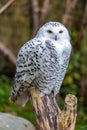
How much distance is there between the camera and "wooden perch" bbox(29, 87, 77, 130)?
386 centimetres

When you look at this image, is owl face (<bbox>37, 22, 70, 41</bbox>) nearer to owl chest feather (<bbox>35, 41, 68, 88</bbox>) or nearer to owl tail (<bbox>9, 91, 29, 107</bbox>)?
owl chest feather (<bbox>35, 41, 68, 88</bbox>)

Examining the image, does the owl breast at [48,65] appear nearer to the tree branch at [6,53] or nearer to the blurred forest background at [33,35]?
the blurred forest background at [33,35]

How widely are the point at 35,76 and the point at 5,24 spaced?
12.6 feet

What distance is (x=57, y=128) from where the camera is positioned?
12.9 ft

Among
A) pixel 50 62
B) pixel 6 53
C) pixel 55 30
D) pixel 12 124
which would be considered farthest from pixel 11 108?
pixel 55 30

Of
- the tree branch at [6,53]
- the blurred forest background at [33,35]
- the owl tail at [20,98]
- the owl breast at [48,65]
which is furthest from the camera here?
the tree branch at [6,53]

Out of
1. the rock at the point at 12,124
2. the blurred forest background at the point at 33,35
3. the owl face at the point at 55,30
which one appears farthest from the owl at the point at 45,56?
the blurred forest background at the point at 33,35

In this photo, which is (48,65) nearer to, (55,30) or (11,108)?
(55,30)

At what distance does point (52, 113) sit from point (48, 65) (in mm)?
385

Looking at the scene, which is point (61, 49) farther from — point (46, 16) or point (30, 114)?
point (46, 16)

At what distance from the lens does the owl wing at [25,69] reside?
13.4 feet

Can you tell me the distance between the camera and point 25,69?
416 cm

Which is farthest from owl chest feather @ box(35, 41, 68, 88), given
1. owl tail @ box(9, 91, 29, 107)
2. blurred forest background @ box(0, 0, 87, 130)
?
blurred forest background @ box(0, 0, 87, 130)

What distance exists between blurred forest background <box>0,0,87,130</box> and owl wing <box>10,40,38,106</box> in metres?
1.95
